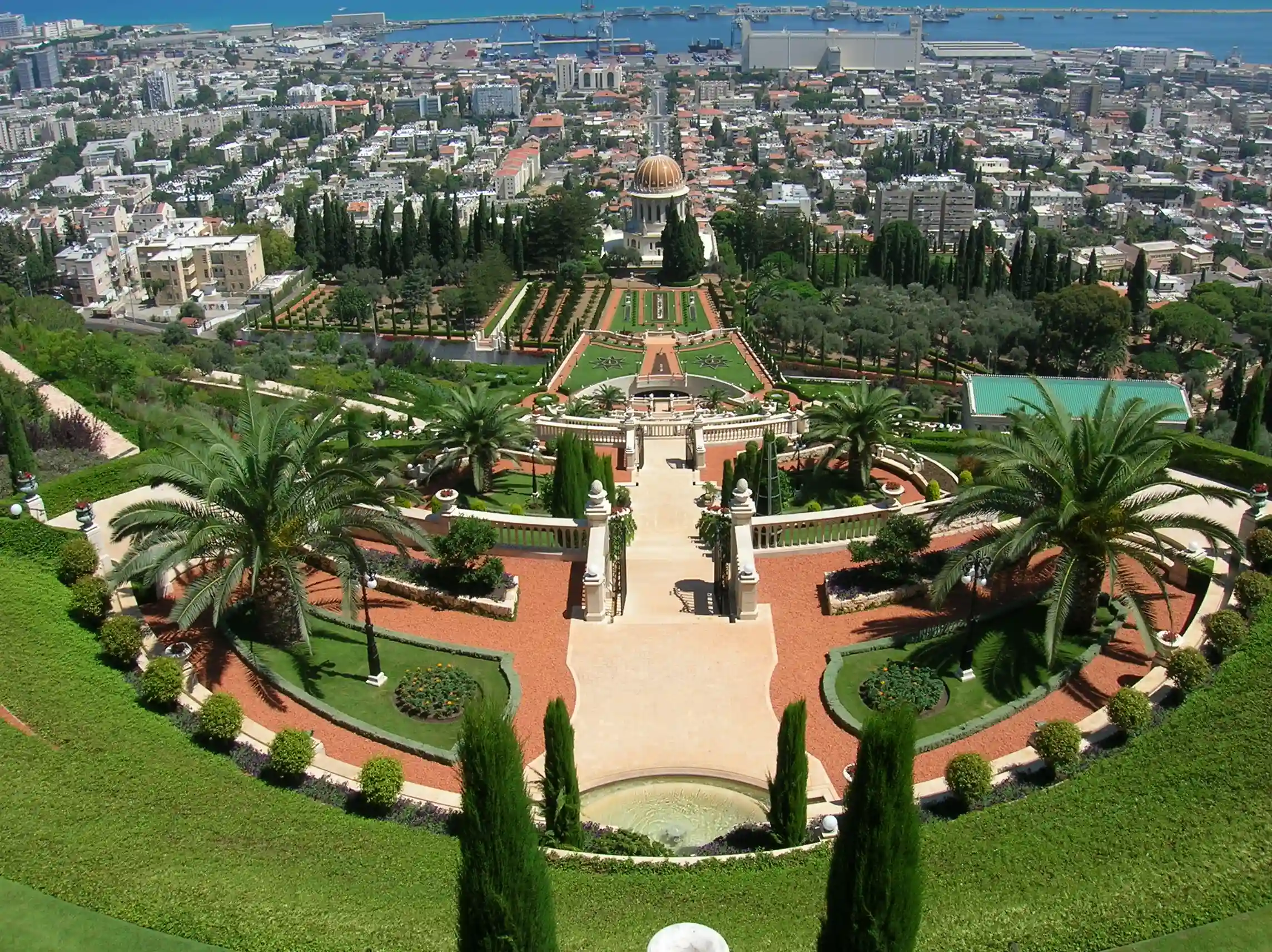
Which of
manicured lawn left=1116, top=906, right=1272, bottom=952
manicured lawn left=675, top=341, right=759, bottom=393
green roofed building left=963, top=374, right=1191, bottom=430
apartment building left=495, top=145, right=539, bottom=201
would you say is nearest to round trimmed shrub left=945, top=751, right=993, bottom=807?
manicured lawn left=1116, top=906, right=1272, bottom=952

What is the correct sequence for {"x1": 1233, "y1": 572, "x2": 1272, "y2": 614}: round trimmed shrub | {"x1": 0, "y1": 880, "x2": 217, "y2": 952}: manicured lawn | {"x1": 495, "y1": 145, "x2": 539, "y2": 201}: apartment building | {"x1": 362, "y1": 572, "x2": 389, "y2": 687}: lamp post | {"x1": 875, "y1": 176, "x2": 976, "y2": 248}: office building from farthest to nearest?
{"x1": 495, "y1": 145, "x2": 539, "y2": 201}: apartment building → {"x1": 875, "y1": 176, "x2": 976, "y2": 248}: office building → {"x1": 1233, "y1": 572, "x2": 1272, "y2": 614}: round trimmed shrub → {"x1": 362, "y1": 572, "x2": 389, "y2": 687}: lamp post → {"x1": 0, "y1": 880, "x2": 217, "y2": 952}: manicured lawn

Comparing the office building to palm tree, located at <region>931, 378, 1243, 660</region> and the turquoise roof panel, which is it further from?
palm tree, located at <region>931, 378, 1243, 660</region>

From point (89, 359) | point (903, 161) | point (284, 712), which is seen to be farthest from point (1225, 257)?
point (284, 712)

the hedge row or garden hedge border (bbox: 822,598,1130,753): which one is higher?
the hedge row

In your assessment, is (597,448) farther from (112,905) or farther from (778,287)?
(778,287)

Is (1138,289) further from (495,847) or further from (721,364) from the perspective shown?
(495,847)

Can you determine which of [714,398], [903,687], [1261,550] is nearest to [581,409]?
[714,398]

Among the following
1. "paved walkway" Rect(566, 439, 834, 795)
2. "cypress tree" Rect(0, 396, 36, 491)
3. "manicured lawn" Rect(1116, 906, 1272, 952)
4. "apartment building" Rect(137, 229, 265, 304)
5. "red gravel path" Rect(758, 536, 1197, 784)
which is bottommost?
"apartment building" Rect(137, 229, 265, 304)
